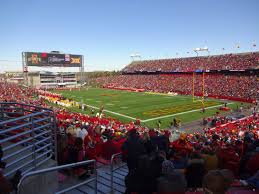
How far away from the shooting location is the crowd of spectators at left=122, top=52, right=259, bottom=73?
54.6 metres

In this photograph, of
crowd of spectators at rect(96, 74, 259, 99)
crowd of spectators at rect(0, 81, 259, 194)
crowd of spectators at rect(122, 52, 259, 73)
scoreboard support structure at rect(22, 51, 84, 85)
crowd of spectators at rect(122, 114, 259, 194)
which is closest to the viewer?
crowd of spectators at rect(122, 114, 259, 194)

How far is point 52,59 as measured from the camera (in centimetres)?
6588

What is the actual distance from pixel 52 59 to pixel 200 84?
126 ft

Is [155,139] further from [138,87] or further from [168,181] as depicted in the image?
[138,87]

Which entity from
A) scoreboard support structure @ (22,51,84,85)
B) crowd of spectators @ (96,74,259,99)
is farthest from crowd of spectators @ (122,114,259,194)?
scoreboard support structure @ (22,51,84,85)

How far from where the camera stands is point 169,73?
71.6 metres

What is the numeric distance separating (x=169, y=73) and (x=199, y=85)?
61.3 ft

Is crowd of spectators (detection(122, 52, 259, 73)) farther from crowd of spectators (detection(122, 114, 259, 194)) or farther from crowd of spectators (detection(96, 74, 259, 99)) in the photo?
crowd of spectators (detection(122, 114, 259, 194))

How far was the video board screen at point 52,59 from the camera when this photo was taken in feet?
204

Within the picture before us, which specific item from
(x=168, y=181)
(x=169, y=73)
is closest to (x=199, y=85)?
(x=169, y=73)

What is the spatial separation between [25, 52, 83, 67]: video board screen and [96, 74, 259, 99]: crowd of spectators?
14.8m

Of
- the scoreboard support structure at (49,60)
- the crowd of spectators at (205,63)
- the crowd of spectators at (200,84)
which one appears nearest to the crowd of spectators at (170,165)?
the crowd of spectators at (200,84)

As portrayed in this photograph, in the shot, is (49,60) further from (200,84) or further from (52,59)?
(200,84)

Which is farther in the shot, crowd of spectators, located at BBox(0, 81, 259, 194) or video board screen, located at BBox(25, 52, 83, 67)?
video board screen, located at BBox(25, 52, 83, 67)
